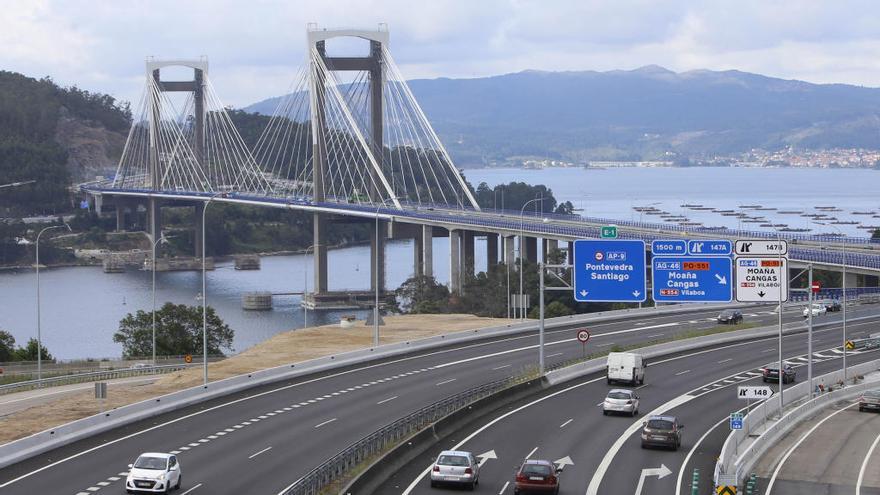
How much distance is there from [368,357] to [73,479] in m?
28.6

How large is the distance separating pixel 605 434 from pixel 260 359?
81.5 feet

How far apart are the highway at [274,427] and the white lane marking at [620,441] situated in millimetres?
770

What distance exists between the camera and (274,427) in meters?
44.5

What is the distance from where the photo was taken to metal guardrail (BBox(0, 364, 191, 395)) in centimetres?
6619

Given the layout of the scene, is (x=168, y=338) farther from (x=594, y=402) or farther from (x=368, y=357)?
(x=594, y=402)

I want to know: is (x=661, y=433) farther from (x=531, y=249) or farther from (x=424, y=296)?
(x=531, y=249)

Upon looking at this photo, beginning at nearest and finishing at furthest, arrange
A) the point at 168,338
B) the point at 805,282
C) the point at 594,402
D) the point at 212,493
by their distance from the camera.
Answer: the point at 212,493 → the point at 594,402 → the point at 168,338 → the point at 805,282

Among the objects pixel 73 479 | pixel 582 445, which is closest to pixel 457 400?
pixel 582 445

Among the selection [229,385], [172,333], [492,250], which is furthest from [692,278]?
[492,250]

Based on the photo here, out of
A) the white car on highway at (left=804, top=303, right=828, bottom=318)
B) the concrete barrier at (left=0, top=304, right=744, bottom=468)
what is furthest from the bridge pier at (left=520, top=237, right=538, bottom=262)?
the concrete barrier at (left=0, top=304, right=744, bottom=468)

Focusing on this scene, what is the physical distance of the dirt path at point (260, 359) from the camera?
46812mm

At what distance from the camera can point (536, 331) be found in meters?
78.9

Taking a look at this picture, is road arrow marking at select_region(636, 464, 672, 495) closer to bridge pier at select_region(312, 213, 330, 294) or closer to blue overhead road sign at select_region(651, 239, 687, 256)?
blue overhead road sign at select_region(651, 239, 687, 256)

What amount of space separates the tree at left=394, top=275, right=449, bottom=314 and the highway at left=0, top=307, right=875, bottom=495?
49.8m
